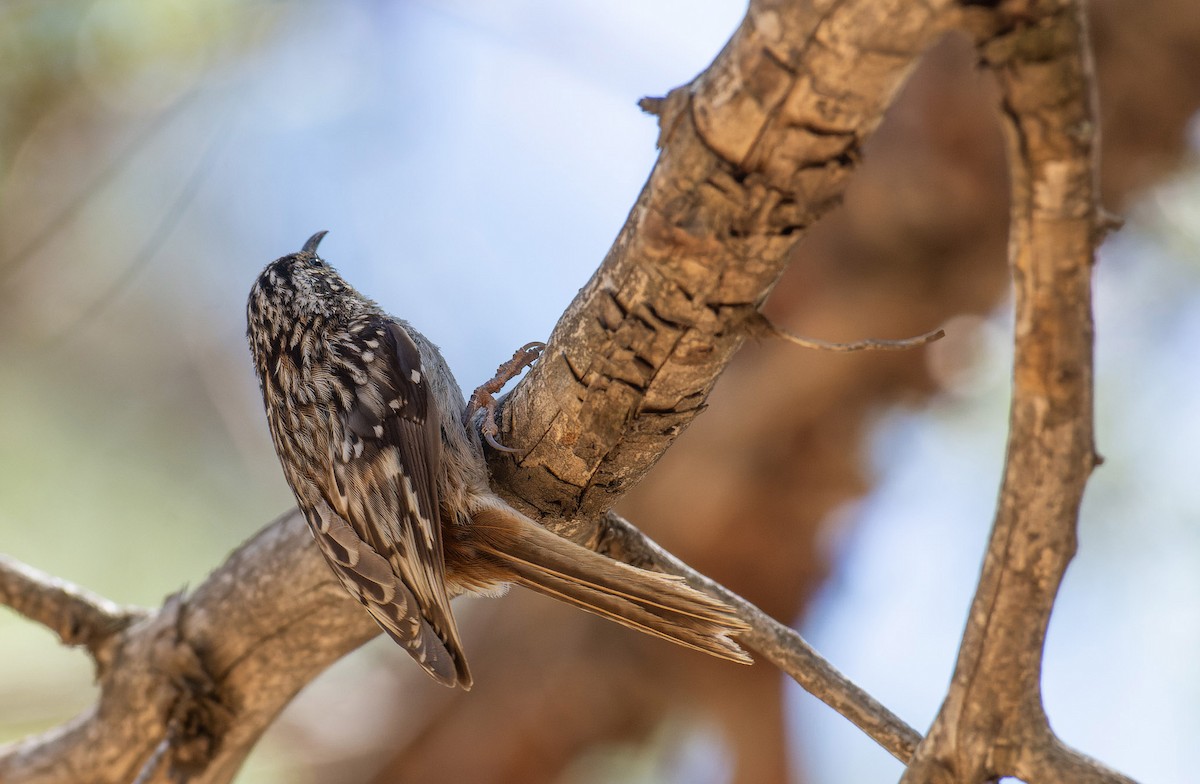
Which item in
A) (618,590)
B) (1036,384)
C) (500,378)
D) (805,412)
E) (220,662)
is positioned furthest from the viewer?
(805,412)

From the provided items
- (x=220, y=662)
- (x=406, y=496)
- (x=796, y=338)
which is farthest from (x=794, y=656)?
(x=220, y=662)

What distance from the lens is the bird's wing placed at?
91.4 inches

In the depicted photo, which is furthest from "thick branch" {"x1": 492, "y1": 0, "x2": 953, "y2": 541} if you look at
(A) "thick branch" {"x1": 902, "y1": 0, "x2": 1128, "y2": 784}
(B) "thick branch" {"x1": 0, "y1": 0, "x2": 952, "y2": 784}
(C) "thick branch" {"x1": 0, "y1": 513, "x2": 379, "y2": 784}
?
(C) "thick branch" {"x1": 0, "y1": 513, "x2": 379, "y2": 784}

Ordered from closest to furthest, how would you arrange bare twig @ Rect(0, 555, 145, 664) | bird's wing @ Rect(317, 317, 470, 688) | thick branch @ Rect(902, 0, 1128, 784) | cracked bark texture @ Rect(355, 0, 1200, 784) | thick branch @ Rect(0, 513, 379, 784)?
thick branch @ Rect(902, 0, 1128, 784) → bird's wing @ Rect(317, 317, 470, 688) → thick branch @ Rect(0, 513, 379, 784) → bare twig @ Rect(0, 555, 145, 664) → cracked bark texture @ Rect(355, 0, 1200, 784)

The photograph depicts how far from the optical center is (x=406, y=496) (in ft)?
8.04

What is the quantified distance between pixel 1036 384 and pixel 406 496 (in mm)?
1625

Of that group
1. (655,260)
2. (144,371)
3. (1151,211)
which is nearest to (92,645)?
(655,260)

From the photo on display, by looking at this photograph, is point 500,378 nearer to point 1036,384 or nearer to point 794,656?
point 794,656

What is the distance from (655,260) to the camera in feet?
5.32

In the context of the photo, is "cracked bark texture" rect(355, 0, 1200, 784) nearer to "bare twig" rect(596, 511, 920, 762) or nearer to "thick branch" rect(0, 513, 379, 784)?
"thick branch" rect(0, 513, 379, 784)

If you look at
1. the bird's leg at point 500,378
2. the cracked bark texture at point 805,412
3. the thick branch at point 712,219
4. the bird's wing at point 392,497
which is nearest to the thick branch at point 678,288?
the thick branch at point 712,219

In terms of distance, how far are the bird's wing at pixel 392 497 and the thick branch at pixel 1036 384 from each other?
1245 millimetres

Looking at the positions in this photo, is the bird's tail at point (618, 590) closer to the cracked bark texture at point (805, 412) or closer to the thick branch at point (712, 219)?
the thick branch at point (712, 219)

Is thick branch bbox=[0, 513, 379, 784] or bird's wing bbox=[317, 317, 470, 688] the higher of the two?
bird's wing bbox=[317, 317, 470, 688]
